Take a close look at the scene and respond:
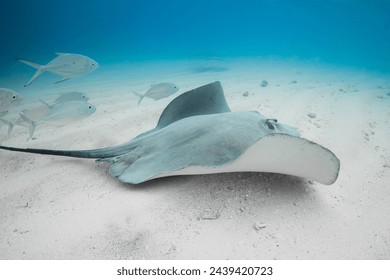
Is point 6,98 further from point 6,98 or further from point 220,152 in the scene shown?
point 220,152

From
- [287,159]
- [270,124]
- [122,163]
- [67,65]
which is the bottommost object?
[122,163]

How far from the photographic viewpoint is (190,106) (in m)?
3.71

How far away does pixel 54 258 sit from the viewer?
5.97 feet

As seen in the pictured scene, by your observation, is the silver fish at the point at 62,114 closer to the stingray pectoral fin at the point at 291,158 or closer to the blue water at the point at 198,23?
the stingray pectoral fin at the point at 291,158

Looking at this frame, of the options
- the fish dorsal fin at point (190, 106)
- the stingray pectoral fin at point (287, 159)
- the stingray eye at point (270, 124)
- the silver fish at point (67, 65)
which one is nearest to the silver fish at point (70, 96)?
the silver fish at point (67, 65)

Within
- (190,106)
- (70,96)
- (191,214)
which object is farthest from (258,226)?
(70,96)

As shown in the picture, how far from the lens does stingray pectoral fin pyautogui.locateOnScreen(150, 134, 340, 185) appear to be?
5.83 ft

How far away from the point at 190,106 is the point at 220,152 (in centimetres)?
165

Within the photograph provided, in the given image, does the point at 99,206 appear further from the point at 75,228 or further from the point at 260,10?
the point at 260,10

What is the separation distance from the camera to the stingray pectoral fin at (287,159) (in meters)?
1.78

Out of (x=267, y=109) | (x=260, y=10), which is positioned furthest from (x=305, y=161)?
(x=260, y=10)

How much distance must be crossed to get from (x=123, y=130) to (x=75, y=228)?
277cm

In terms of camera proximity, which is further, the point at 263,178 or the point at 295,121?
the point at 295,121
